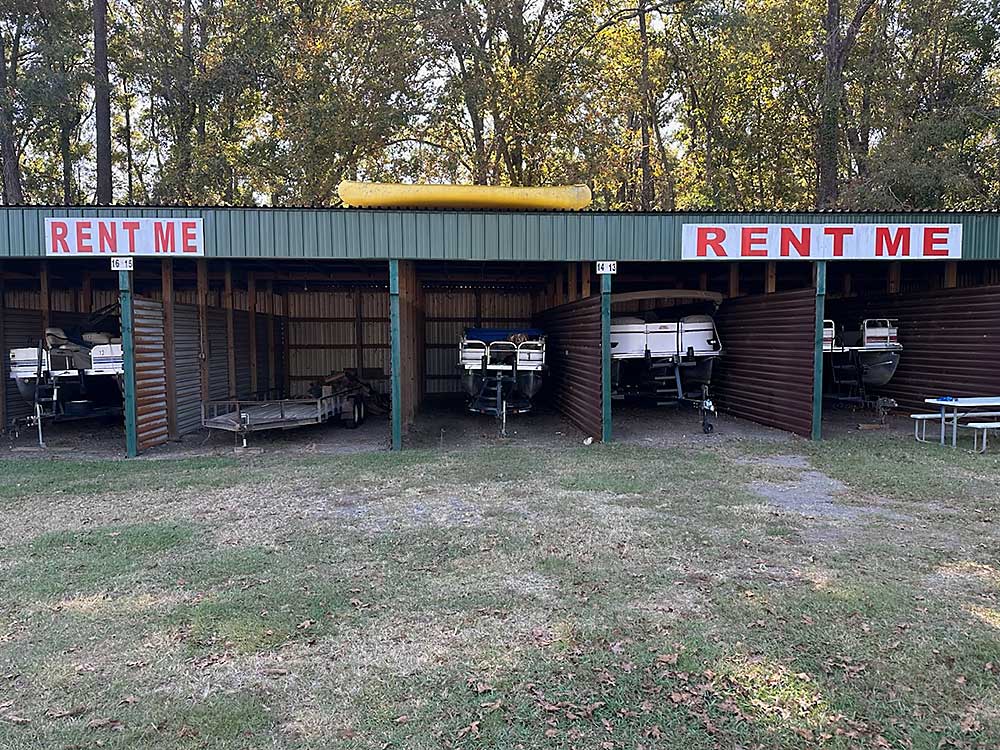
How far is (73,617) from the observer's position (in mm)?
3816

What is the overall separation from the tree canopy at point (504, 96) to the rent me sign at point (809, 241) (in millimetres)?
8580

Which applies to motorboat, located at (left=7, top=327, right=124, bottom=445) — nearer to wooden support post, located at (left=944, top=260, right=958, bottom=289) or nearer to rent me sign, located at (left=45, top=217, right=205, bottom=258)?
rent me sign, located at (left=45, top=217, right=205, bottom=258)

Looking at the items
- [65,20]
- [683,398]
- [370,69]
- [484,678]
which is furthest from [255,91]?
[484,678]

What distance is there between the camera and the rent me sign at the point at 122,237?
8945 millimetres

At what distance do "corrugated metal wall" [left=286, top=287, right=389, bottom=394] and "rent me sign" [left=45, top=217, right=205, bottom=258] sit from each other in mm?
7386

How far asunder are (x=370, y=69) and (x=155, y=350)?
12367 mm

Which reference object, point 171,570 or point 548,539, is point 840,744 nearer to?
point 548,539

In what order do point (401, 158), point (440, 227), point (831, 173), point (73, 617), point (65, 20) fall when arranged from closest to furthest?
point (73, 617) < point (440, 227) < point (65, 20) < point (831, 173) < point (401, 158)

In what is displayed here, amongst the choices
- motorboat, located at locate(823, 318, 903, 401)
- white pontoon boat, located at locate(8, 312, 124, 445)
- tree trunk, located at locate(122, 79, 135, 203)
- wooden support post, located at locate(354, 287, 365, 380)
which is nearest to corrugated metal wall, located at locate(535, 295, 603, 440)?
motorboat, located at locate(823, 318, 903, 401)

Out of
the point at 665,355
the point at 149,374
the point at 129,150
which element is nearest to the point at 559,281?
the point at 665,355

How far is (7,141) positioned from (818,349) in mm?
21611

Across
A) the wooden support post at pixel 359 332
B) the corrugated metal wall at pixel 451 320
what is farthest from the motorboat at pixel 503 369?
the wooden support post at pixel 359 332

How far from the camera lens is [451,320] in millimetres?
17016

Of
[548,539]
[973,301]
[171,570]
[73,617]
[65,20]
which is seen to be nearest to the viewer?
[73,617]
